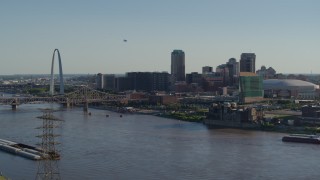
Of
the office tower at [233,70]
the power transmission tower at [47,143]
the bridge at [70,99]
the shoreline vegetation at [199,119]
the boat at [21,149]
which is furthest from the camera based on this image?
the office tower at [233,70]

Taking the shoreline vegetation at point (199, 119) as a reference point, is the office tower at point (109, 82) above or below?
above

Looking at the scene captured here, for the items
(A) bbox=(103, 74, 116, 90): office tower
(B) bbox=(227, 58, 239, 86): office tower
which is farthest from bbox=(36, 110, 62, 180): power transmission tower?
(A) bbox=(103, 74, 116, 90): office tower

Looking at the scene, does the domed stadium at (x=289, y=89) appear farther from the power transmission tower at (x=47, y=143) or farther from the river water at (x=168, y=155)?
the power transmission tower at (x=47, y=143)

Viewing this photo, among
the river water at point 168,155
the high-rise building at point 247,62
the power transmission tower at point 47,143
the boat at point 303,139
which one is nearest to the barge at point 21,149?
the river water at point 168,155

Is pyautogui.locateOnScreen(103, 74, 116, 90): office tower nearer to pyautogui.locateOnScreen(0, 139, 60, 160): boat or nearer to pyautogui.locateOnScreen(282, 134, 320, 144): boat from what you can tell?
pyautogui.locateOnScreen(282, 134, 320, 144): boat

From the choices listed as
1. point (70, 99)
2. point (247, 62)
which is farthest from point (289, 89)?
point (70, 99)

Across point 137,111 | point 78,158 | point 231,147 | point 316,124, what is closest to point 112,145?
point 78,158

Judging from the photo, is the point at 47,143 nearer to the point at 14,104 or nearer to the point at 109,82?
the point at 14,104
